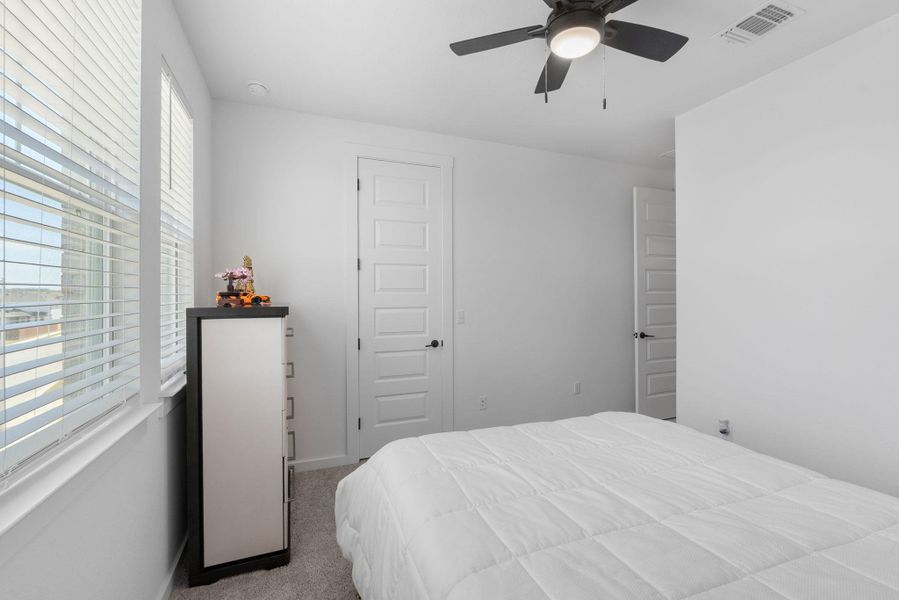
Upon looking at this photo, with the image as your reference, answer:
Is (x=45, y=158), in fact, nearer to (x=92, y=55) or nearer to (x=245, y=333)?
(x=92, y=55)

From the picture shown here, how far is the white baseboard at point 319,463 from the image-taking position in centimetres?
298

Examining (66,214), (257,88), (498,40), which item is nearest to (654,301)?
(498,40)

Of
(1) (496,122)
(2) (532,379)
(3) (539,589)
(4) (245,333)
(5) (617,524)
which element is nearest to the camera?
(3) (539,589)

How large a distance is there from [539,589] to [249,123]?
3.23 m

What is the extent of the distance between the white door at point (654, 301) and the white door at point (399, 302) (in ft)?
6.51

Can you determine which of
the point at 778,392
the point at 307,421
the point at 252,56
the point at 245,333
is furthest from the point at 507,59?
the point at 307,421

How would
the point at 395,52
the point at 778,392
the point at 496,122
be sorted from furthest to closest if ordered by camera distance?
1. the point at 496,122
2. the point at 778,392
3. the point at 395,52

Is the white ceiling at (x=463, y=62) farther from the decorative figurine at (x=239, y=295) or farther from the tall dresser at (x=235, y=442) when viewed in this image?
the tall dresser at (x=235, y=442)

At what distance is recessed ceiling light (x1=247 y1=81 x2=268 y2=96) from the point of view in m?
2.60

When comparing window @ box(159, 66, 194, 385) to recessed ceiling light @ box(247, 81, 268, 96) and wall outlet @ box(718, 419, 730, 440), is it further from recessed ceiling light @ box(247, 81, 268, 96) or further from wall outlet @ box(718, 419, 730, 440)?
wall outlet @ box(718, 419, 730, 440)

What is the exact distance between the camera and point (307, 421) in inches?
119

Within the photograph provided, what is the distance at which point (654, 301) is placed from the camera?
158 inches

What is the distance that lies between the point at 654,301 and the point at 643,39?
289 cm

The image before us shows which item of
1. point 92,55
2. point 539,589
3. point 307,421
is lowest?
A: point 307,421
